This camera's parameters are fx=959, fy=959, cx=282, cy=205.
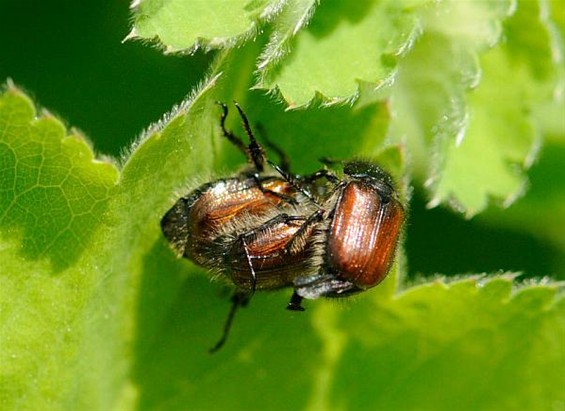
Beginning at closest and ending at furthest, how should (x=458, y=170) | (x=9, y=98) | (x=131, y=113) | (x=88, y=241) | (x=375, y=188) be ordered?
(x=9, y=98), (x=88, y=241), (x=375, y=188), (x=458, y=170), (x=131, y=113)

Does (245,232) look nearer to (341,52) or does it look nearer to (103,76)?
(341,52)

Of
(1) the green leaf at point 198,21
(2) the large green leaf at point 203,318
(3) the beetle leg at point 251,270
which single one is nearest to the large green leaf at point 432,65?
(1) the green leaf at point 198,21

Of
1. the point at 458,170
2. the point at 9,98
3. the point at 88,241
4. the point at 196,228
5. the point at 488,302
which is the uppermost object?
the point at 9,98

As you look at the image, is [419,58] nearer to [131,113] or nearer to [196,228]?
[196,228]

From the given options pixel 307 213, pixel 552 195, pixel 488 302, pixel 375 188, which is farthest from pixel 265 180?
pixel 552 195

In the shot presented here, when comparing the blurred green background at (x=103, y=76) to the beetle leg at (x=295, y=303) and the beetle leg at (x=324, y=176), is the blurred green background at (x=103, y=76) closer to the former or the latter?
the beetle leg at (x=324, y=176)
